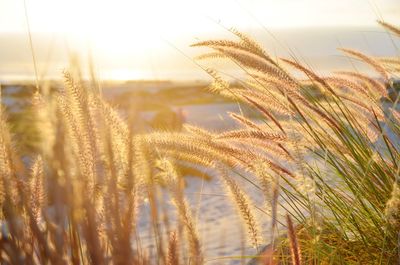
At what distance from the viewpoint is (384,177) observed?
2.22 metres

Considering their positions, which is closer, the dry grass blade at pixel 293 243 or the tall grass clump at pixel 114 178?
the tall grass clump at pixel 114 178

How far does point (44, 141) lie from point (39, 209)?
37cm

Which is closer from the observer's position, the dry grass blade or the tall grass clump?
the tall grass clump

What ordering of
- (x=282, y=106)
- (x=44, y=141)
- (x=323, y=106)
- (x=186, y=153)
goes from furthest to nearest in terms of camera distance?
1. (x=323, y=106)
2. (x=282, y=106)
3. (x=186, y=153)
4. (x=44, y=141)

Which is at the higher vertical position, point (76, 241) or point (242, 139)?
point (242, 139)

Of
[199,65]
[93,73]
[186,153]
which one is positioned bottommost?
[186,153]

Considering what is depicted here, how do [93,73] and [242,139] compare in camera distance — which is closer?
[93,73]

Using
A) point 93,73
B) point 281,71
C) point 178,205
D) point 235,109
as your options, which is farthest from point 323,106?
point 235,109

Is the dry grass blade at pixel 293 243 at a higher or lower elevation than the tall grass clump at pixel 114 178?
lower

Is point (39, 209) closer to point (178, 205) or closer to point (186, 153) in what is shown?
point (178, 205)

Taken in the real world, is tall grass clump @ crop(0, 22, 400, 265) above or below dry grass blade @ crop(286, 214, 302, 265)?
above

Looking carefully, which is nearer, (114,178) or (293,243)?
(114,178)

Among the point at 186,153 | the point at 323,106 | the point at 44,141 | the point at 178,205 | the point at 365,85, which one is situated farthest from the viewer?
the point at 365,85

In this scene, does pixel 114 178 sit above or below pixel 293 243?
above
